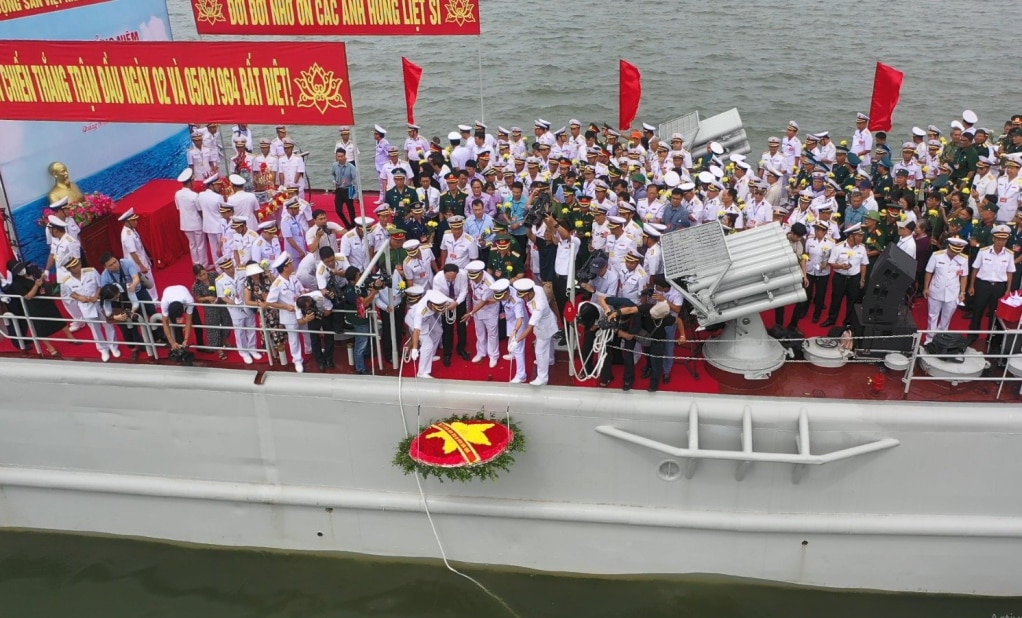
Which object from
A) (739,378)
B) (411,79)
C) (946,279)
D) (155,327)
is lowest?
(739,378)

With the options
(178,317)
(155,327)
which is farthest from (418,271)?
(155,327)

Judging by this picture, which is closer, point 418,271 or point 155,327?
point 155,327

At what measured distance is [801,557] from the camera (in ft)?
29.3

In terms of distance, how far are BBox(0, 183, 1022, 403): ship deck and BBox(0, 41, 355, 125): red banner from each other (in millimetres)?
2662

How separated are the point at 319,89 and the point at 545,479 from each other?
437 cm

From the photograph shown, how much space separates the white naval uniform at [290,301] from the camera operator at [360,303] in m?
0.47

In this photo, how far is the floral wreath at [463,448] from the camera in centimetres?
820

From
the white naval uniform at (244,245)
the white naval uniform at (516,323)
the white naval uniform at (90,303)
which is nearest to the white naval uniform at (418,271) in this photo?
the white naval uniform at (516,323)

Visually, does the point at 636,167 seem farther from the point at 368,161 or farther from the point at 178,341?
the point at 368,161

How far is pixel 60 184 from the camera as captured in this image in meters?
10.9

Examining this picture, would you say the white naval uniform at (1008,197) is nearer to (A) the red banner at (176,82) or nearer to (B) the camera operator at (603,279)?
(B) the camera operator at (603,279)

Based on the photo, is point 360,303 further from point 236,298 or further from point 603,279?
point 603,279

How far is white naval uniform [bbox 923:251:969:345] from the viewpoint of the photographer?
29.6 ft

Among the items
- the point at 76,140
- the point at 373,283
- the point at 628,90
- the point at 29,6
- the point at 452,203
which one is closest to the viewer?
the point at 373,283
